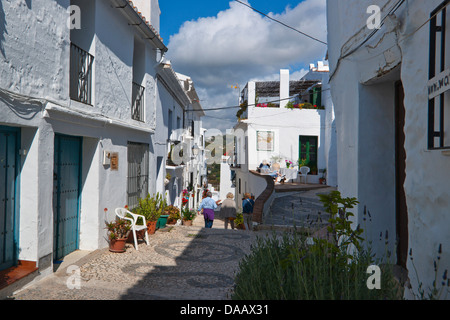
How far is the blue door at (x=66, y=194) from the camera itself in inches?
247

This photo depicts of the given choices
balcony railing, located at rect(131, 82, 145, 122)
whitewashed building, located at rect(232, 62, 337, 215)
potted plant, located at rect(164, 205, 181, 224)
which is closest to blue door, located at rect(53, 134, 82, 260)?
balcony railing, located at rect(131, 82, 145, 122)

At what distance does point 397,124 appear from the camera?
5.09 metres

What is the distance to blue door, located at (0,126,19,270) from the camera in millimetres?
4781

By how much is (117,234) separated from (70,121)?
2.52 m

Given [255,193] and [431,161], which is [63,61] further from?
[255,193]

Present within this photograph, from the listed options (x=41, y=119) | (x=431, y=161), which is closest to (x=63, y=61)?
(x=41, y=119)

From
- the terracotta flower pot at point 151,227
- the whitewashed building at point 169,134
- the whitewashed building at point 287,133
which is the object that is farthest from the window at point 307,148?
the terracotta flower pot at point 151,227

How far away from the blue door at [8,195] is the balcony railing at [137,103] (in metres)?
4.63

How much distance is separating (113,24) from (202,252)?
5220mm
